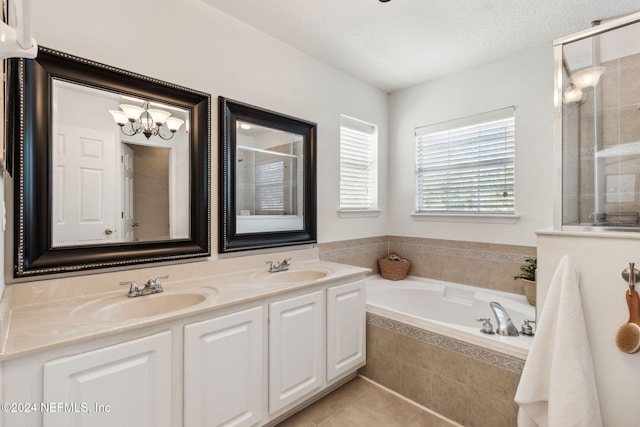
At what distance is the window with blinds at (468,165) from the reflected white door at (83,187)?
271 centimetres

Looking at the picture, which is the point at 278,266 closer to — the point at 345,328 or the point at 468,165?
the point at 345,328

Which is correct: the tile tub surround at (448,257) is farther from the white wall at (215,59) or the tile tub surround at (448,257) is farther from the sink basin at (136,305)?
the sink basin at (136,305)

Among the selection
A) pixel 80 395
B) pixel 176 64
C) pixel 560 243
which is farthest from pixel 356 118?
pixel 80 395

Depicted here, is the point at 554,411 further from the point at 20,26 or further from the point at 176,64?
the point at 176,64

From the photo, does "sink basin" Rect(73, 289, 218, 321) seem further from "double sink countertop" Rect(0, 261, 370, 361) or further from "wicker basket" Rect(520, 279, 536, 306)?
"wicker basket" Rect(520, 279, 536, 306)

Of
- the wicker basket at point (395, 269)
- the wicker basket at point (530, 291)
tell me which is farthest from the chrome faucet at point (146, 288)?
the wicker basket at point (530, 291)

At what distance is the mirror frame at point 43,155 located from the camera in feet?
4.20

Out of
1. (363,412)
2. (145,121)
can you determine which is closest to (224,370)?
(363,412)

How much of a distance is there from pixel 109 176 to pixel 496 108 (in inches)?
116

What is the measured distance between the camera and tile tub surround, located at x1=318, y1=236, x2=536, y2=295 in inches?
101

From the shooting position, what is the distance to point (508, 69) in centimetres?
254

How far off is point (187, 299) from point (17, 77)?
125 centimetres

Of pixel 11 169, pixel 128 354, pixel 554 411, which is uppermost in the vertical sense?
pixel 11 169

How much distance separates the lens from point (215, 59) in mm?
1961
